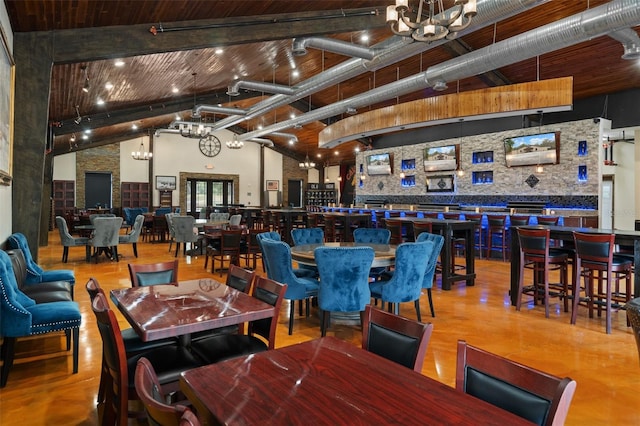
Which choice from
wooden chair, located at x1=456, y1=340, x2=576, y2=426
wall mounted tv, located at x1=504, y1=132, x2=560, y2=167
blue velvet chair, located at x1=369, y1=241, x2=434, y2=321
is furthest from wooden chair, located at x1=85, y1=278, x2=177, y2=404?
wall mounted tv, located at x1=504, y1=132, x2=560, y2=167

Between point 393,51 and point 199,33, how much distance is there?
314 centimetres

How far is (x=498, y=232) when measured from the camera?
8992 millimetres

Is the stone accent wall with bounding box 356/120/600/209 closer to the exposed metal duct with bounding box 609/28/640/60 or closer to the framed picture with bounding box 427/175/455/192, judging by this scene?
the framed picture with bounding box 427/175/455/192

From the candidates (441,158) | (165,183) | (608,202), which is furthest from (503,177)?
(165,183)

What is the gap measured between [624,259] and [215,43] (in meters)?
5.93

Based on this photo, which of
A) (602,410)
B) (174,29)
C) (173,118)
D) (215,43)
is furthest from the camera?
(173,118)

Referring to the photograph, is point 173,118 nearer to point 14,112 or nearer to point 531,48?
point 14,112

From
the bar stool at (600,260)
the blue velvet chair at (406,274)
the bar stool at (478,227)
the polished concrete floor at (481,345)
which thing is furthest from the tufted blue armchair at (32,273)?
the bar stool at (478,227)

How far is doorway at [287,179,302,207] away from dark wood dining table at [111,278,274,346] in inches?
723

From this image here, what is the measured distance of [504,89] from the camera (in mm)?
7402

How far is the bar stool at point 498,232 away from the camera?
337 inches

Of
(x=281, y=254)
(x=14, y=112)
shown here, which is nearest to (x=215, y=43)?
(x=14, y=112)

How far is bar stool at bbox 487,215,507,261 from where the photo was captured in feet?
28.1

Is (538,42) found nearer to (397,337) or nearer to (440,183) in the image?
(397,337)
